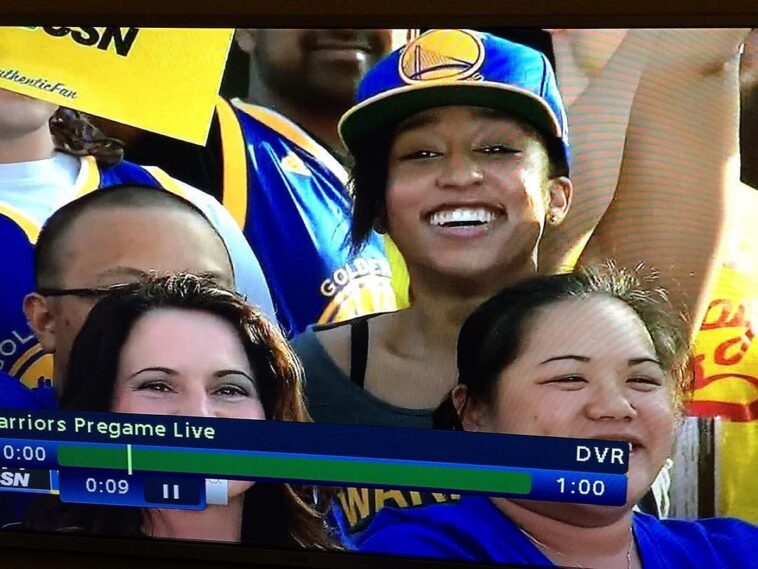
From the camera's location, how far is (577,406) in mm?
1507

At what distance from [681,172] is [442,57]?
0.46 metres

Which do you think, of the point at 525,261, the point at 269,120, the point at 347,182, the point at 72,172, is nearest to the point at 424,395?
the point at 525,261

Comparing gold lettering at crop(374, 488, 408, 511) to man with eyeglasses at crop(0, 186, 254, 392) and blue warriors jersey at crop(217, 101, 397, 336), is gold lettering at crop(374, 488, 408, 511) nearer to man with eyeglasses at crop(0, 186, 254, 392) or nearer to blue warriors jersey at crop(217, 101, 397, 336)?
blue warriors jersey at crop(217, 101, 397, 336)

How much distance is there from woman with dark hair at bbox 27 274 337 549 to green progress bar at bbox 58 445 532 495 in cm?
4

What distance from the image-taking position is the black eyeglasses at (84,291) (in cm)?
164

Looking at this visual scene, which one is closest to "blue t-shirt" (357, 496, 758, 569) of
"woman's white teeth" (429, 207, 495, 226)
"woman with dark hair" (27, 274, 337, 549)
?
"woman with dark hair" (27, 274, 337, 549)

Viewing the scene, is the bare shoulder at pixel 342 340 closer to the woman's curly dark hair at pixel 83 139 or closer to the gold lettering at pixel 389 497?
the gold lettering at pixel 389 497

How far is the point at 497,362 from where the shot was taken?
5.08ft

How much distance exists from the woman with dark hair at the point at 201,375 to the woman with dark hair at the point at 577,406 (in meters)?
0.22

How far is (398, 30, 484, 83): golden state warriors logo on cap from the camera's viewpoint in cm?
154
